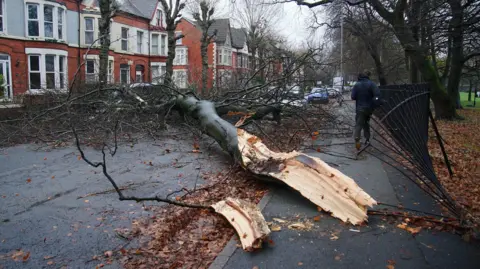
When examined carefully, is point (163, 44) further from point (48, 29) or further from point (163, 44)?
point (48, 29)

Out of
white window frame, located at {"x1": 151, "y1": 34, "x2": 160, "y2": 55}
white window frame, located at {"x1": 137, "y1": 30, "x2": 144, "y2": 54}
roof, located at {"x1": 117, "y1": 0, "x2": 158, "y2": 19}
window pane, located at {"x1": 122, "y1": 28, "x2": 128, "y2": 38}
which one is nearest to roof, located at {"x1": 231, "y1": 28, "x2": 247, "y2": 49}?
roof, located at {"x1": 117, "y1": 0, "x2": 158, "y2": 19}

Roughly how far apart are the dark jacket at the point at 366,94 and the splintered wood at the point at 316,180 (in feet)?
12.1

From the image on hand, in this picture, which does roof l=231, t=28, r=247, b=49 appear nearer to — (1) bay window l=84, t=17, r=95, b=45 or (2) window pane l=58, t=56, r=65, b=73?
(1) bay window l=84, t=17, r=95, b=45

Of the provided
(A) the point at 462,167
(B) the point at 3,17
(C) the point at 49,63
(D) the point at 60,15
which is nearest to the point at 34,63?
(C) the point at 49,63

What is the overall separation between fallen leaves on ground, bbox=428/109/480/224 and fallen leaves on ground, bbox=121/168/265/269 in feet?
9.50

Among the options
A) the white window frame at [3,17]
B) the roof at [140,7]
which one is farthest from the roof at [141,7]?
the white window frame at [3,17]

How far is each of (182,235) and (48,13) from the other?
24279 millimetres

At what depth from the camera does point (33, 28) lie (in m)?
23.4

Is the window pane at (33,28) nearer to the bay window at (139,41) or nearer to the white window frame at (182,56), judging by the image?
the bay window at (139,41)

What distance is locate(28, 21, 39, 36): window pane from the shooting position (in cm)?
2320

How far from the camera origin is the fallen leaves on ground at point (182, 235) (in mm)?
3959

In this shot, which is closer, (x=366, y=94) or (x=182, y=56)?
(x=366, y=94)

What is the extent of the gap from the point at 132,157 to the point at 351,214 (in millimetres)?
5787

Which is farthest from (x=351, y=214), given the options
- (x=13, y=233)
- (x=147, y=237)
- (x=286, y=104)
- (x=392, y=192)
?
(x=286, y=104)
